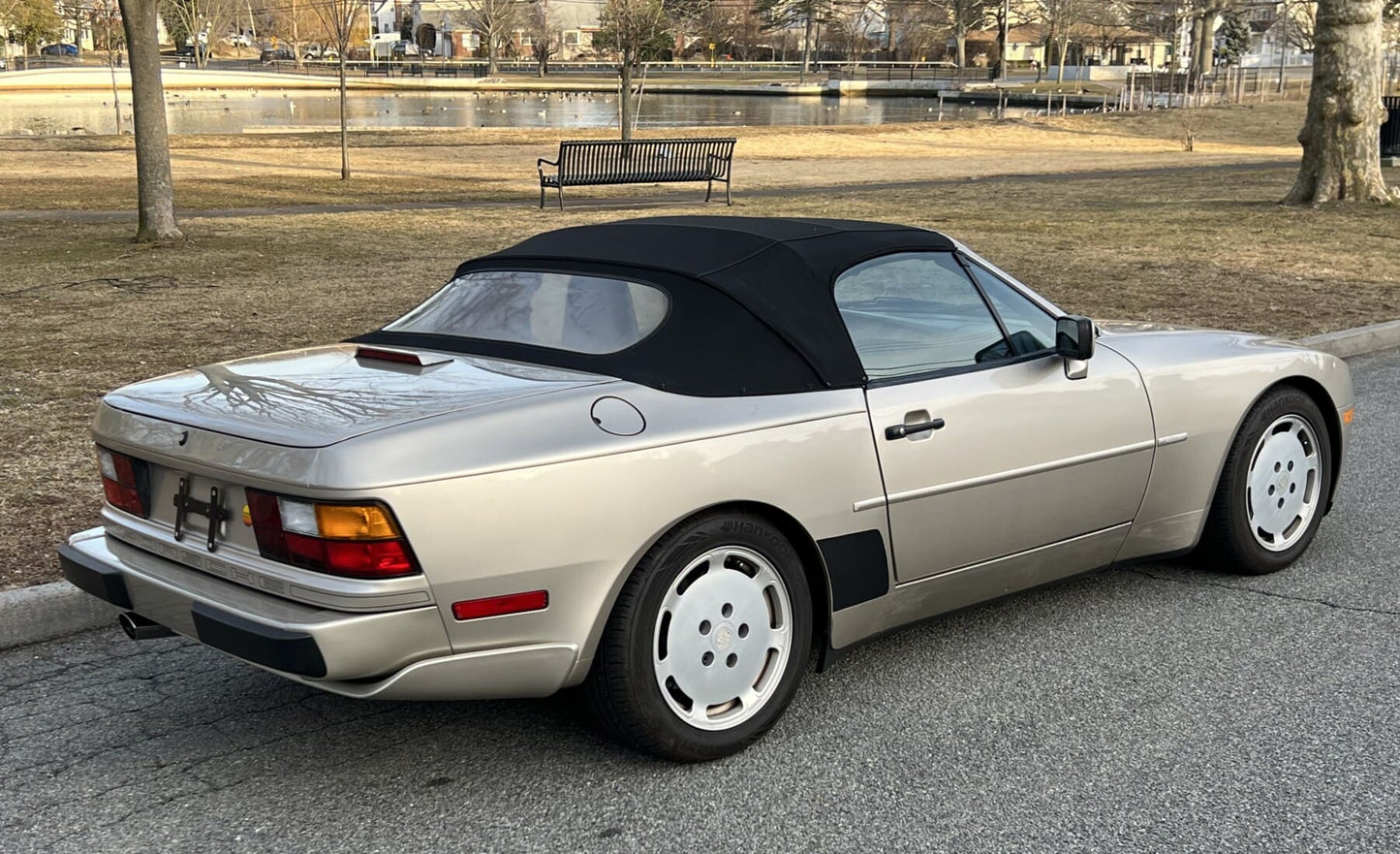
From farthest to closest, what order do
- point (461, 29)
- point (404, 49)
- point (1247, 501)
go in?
point (461, 29) < point (404, 49) < point (1247, 501)

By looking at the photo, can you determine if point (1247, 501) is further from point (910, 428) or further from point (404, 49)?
point (404, 49)

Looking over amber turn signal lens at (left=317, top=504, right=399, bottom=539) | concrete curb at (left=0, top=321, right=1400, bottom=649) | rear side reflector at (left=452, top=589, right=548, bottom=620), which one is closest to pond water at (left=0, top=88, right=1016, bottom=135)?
concrete curb at (left=0, top=321, right=1400, bottom=649)

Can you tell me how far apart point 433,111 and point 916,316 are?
5877 cm

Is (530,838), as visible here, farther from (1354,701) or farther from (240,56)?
(240,56)

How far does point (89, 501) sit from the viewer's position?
18.7ft

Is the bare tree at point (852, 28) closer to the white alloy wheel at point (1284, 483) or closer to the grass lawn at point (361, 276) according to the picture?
the grass lawn at point (361, 276)

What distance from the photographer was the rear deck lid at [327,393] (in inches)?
126

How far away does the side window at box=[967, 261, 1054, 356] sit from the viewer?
14.3ft

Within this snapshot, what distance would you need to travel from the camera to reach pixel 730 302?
3781 mm

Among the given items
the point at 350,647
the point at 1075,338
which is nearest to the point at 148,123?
the point at 1075,338

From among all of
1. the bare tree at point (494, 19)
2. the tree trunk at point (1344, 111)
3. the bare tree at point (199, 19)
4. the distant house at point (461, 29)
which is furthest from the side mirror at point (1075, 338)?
the distant house at point (461, 29)

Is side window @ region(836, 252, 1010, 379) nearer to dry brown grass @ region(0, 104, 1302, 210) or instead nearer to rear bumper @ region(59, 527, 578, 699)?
rear bumper @ region(59, 527, 578, 699)

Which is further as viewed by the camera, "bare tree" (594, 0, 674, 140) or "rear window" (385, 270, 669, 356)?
"bare tree" (594, 0, 674, 140)

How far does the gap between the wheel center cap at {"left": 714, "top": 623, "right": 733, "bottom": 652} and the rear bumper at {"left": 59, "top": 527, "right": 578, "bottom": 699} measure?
433 millimetres
